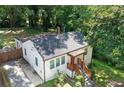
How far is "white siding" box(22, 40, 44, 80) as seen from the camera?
40.7ft

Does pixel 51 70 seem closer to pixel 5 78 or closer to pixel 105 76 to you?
pixel 5 78

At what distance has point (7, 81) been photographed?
12258mm

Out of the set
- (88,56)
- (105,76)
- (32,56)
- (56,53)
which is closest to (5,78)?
(32,56)

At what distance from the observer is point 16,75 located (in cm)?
1293

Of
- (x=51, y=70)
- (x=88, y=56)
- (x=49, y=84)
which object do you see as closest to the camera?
(x=49, y=84)

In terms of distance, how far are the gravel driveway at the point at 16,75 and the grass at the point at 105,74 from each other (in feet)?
14.5

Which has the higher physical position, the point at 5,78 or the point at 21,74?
the point at 21,74

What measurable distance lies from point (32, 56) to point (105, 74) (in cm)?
509

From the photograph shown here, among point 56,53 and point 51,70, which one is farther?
point 51,70

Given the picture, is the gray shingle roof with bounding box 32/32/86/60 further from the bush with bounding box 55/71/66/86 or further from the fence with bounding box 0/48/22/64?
the fence with bounding box 0/48/22/64

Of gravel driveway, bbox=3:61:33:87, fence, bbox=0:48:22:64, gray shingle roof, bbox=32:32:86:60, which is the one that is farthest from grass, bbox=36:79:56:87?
fence, bbox=0:48:22:64

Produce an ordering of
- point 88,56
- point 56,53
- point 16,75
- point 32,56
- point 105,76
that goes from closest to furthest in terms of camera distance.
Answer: point 56,53 → point 16,75 → point 105,76 → point 32,56 → point 88,56

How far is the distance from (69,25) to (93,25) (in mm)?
7762

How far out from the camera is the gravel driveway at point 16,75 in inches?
471
